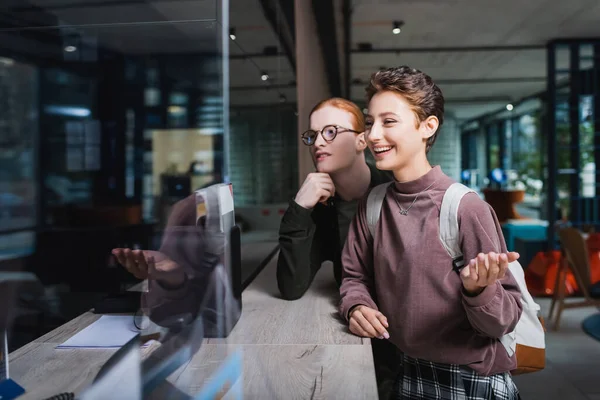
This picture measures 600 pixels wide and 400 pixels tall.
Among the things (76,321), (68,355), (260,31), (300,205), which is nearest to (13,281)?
(76,321)

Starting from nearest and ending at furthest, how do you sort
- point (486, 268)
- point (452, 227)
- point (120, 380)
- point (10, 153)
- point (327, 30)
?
point (120, 380)
point (486, 268)
point (452, 227)
point (10, 153)
point (327, 30)

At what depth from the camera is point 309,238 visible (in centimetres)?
92

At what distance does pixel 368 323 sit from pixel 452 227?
0.19 metres

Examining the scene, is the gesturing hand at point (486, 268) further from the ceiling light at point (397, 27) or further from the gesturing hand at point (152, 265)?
the ceiling light at point (397, 27)

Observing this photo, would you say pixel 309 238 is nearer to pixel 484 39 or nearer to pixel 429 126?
pixel 429 126

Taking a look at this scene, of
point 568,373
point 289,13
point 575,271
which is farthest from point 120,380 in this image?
point 575,271

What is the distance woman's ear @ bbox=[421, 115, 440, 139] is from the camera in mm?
727

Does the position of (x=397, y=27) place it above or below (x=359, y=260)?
above

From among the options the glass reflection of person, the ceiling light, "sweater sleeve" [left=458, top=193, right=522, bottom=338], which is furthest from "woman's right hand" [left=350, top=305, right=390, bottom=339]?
the ceiling light

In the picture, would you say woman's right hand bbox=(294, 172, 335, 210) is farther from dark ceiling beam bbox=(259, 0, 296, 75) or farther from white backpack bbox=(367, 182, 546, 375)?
dark ceiling beam bbox=(259, 0, 296, 75)

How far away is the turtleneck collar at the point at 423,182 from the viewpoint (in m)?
0.73

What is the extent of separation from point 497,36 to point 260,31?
698mm

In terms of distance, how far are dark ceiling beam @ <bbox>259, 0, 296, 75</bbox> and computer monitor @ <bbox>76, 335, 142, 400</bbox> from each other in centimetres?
141

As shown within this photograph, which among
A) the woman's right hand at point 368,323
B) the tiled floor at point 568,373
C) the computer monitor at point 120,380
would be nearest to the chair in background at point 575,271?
the tiled floor at point 568,373
